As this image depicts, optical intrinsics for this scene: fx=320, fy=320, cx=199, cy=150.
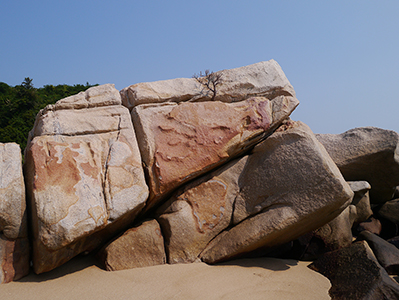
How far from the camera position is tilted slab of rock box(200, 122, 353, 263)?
423 centimetres

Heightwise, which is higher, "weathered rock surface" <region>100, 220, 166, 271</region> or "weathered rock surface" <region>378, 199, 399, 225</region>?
"weathered rock surface" <region>100, 220, 166, 271</region>

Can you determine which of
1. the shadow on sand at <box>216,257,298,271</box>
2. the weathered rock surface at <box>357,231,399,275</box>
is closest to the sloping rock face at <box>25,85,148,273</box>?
the shadow on sand at <box>216,257,298,271</box>

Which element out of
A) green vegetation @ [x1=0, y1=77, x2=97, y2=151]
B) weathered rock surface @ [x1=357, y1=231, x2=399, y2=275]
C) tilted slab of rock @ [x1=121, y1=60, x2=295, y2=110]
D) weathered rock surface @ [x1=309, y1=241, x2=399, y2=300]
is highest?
green vegetation @ [x1=0, y1=77, x2=97, y2=151]

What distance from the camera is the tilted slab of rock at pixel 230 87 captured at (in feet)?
16.6

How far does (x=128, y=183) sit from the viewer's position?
420 centimetres

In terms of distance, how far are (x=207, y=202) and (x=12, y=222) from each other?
2468 mm

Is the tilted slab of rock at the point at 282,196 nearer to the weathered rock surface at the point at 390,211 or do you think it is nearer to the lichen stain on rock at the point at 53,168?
the lichen stain on rock at the point at 53,168

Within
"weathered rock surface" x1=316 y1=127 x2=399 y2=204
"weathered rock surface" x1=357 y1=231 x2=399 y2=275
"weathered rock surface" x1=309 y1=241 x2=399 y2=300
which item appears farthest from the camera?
"weathered rock surface" x1=316 y1=127 x2=399 y2=204

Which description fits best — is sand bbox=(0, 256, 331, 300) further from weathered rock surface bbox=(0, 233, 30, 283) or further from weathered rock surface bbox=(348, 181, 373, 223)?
weathered rock surface bbox=(348, 181, 373, 223)

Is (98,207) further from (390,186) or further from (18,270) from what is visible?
(390,186)

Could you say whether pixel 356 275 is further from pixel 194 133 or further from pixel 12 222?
pixel 12 222

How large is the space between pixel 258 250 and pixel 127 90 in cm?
316

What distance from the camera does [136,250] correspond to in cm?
425

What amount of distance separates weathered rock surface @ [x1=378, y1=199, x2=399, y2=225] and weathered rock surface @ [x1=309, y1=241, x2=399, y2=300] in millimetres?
3056
